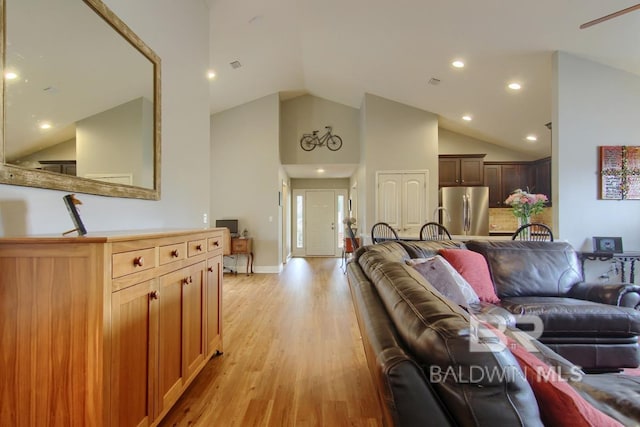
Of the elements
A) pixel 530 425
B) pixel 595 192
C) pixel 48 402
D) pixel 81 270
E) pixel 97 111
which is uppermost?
pixel 97 111

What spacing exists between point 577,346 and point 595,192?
2.14 meters

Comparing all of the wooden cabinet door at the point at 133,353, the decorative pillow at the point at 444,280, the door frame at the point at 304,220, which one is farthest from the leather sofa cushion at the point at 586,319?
the door frame at the point at 304,220

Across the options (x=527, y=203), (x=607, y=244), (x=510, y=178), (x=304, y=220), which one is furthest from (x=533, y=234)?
(x=304, y=220)

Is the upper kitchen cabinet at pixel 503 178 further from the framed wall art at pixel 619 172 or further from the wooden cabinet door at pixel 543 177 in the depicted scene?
the framed wall art at pixel 619 172

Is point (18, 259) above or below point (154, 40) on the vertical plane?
below

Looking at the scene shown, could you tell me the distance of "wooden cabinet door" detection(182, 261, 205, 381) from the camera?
1764mm

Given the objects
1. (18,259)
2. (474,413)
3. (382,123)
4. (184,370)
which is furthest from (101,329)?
(382,123)

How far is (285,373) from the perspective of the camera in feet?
7.11

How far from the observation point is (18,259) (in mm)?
1062

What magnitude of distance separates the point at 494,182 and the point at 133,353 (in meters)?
6.72

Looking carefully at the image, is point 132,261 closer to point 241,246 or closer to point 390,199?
point 241,246

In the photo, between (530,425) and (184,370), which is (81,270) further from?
(530,425)

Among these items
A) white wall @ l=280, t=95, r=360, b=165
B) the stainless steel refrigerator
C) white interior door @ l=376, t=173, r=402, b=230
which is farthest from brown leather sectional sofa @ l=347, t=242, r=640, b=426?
white wall @ l=280, t=95, r=360, b=165

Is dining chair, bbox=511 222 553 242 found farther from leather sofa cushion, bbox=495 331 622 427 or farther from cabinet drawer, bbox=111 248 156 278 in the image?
cabinet drawer, bbox=111 248 156 278
